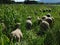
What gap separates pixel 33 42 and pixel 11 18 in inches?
152

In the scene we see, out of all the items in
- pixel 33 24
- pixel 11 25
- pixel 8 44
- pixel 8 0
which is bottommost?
pixel 8 0

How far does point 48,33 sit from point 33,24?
695cm

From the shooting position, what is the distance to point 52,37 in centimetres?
962

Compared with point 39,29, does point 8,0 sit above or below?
below

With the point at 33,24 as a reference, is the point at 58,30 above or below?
above

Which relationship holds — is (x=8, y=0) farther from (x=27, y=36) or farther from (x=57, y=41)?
(x=57, y=41)

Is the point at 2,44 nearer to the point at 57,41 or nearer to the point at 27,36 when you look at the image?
the point at 57,41

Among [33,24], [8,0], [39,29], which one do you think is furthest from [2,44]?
[8,0]

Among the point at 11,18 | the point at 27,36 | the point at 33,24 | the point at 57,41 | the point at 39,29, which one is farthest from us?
the point at 33,24

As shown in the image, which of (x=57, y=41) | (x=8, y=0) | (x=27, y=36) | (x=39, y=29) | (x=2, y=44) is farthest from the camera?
(x=8, y=0)

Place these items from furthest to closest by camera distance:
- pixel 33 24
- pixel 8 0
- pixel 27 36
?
pixel 8 0
pixel 33 24
pixel 27 36

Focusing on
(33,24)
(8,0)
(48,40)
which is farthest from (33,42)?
(8,0)

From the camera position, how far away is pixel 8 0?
45562 millimetres

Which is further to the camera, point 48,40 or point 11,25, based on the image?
point 11,25
